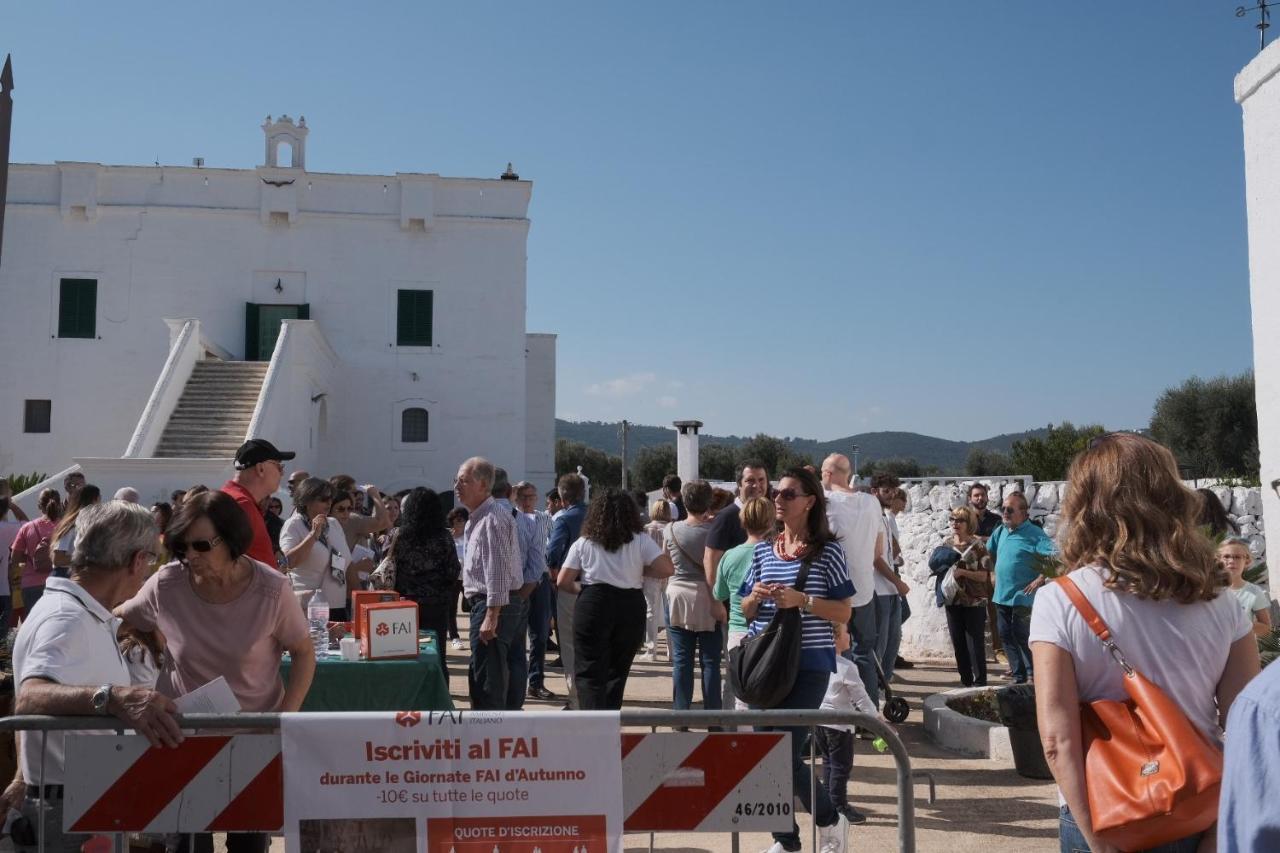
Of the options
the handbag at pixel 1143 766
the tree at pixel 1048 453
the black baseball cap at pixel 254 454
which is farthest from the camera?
the tree at pixel 1048 453

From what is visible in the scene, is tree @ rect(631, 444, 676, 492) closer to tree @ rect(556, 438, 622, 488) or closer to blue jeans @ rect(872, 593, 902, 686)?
tree @ rect(556, 438, 622, 488)

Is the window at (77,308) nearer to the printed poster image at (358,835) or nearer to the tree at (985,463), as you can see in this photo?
the printed poster image at (358,835)

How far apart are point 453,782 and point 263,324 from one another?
27967 mm

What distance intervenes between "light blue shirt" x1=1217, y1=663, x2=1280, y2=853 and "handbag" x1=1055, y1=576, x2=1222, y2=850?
1160 millimetres

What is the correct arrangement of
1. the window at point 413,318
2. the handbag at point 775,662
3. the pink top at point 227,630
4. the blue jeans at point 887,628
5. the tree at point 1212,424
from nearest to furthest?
1. the pink top at point 227,630
2. the handbag at point 775,662
3. the blue jeans at point 887,628
4. the window at point 413,318
5. the tree at point 1212,424

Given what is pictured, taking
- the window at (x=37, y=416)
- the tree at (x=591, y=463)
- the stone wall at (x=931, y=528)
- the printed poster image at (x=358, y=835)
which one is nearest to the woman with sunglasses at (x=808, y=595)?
the printed poster image at (x=358, y=835)

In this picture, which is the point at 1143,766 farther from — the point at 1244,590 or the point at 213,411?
the point at 213,411

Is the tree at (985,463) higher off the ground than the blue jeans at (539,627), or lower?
higher

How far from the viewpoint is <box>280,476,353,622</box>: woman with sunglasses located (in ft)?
25.3

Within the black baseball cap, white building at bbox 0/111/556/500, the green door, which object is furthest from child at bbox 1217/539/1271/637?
the green door

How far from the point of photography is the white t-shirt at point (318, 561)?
7.80 meters

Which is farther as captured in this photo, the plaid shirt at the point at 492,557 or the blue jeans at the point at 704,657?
the blue jeans at the point at 704,657

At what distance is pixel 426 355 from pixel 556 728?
90.2 feet

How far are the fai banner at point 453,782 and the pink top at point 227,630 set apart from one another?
0.79m
